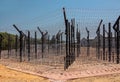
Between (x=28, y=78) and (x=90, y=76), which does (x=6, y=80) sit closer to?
(x=28, y=78)

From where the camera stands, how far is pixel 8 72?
15.5 m

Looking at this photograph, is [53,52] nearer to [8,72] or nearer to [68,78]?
[8,72]

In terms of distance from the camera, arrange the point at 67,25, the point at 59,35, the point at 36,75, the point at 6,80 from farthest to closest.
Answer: the point at 59,35 → the point at 67,25 → the point at 36,75 → the point at 6,80

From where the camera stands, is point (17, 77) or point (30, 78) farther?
point (17, 77)

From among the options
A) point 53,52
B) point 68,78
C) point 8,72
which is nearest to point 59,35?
point 53,52

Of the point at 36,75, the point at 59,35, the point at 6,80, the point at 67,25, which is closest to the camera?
the point at 6,80

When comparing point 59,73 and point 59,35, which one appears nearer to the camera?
point 59,73

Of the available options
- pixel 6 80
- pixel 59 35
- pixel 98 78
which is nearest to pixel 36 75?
pixel 6 80

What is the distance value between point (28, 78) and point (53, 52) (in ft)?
54.5

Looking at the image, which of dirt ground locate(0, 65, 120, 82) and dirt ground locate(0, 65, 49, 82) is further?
dirt ground locate(0, 65, 49, 82)

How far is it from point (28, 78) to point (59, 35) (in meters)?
15.6

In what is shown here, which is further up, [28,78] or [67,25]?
[67,25]

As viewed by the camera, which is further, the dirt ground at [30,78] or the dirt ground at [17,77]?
the dirt ground at [17,77]

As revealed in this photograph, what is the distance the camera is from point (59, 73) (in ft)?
48.7
